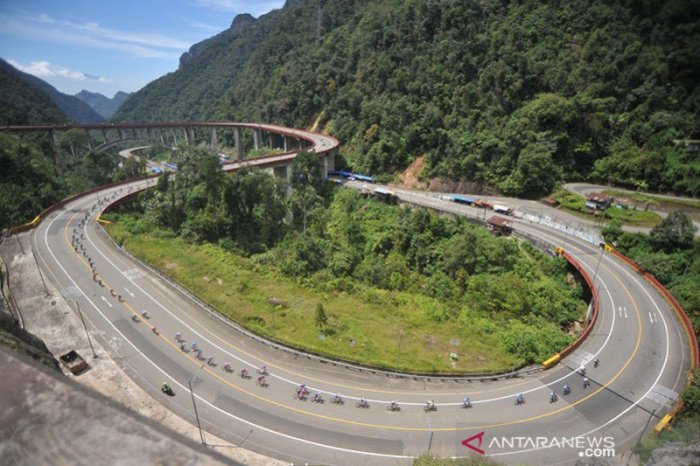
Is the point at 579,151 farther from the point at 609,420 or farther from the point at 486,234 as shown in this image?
the point at 609,420

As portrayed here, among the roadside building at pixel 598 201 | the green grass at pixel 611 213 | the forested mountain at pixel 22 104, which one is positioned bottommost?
the green grass at pixel 611 213

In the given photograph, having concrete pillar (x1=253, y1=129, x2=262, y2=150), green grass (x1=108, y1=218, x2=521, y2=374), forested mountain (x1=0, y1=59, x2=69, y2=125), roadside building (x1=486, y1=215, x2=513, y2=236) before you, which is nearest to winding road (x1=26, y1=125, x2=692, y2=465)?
green grass (x1=108, y1=218, x2=521, y2=374)

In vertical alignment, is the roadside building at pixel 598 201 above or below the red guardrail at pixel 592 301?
above

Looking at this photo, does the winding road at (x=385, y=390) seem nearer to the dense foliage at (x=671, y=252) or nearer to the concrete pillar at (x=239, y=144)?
the dense foliage at (x=671, y=252)

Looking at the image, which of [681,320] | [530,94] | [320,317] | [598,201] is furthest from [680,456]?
[530,94]

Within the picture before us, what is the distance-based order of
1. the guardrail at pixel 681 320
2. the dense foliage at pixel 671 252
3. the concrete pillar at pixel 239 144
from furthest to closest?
the concrete pillar at pixel 239 144 < the dense foliage at pixel 671 252 < the guardrail at pixel 681 320

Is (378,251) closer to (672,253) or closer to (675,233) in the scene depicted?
(672,253)

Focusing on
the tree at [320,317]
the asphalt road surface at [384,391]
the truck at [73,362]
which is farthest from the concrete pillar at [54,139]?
the tree at [320,317]
